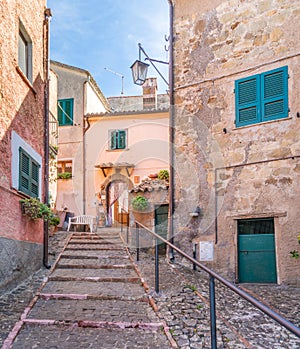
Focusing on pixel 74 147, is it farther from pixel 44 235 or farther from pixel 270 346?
pixel 270 346

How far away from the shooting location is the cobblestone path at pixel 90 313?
444 cm

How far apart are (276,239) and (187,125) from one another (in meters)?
3.43

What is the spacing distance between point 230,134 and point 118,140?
11040mm

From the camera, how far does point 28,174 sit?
7.71 meters

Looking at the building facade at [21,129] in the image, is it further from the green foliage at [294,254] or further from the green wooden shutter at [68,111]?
the green wooden shutter at [68,111]

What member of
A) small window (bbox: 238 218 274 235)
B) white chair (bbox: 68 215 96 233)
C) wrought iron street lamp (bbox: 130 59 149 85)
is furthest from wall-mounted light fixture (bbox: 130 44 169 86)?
white chair (bbox: 68 215 96 233)

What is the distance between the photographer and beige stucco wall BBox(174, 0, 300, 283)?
26.7 ft

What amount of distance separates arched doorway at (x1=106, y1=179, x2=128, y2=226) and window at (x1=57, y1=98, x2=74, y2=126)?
3.80 metres

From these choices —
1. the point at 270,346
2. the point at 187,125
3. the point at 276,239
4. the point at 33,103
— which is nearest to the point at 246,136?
the point at 187,125

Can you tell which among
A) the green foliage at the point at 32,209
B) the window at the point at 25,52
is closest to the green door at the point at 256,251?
the green foliage at the point at 32,209

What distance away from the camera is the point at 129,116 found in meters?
19.4

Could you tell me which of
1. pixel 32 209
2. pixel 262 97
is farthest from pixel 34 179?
pixel 262 97

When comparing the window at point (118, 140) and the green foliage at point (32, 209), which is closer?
the green foliage at point (32, 209)

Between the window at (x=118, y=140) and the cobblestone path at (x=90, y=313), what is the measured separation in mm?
11296
